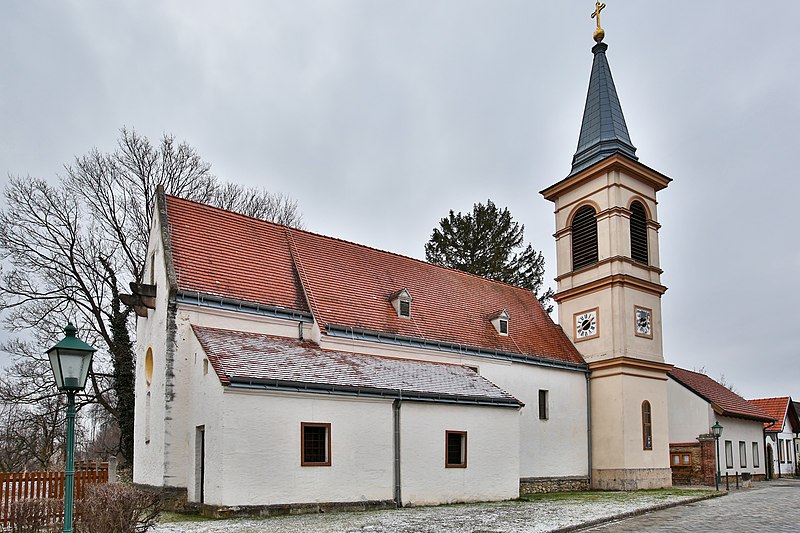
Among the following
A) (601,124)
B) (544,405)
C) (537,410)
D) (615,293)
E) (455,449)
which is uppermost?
(601,124)

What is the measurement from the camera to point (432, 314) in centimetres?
2530

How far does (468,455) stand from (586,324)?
11.1 meters

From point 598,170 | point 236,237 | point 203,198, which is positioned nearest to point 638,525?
point 236,237

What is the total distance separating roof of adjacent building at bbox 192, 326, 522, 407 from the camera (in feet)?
55.9

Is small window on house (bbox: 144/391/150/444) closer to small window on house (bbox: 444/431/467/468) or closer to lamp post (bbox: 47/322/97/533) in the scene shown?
small window on house (bbox: 444/431/467/468)

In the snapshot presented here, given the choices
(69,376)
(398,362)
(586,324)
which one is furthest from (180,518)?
(586,324)

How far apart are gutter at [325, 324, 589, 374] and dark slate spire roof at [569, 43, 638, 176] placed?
901cm

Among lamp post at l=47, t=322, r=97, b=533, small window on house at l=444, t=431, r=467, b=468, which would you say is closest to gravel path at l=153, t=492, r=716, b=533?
small window on house at l=444, t=431, r=467, b=468

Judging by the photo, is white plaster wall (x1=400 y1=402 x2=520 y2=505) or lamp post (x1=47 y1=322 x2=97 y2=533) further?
white plaster wall (x1=400 y1=402 x2=520 y2=505)

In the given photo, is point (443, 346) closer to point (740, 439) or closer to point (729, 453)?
point (729, 453)

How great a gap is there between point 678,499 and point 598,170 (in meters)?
13.9

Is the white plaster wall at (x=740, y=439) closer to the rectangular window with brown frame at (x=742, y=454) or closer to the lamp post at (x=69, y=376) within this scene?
the rectangular window with brown frame at (x=742, y=454)

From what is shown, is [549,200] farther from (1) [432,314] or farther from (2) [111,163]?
(2) [111,163]

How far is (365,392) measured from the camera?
18484 mm
